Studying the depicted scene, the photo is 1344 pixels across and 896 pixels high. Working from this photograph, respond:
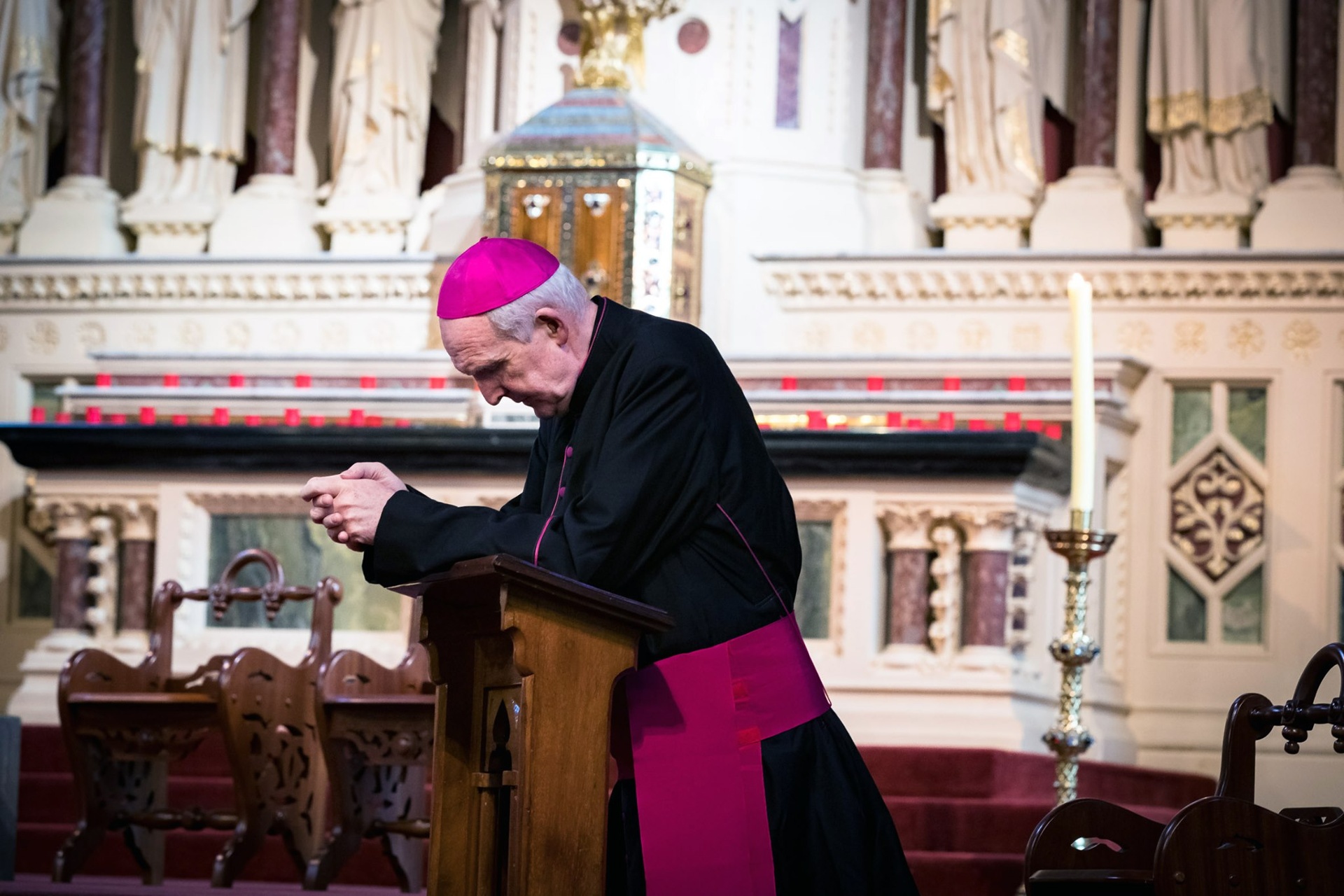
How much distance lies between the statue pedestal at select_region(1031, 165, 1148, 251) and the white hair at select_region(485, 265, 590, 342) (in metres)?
5.74

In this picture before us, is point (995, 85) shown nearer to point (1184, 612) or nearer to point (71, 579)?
point (1184, 612)

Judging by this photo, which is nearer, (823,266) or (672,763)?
(672,763)

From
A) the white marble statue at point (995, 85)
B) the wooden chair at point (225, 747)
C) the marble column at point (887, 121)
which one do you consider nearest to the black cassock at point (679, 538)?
the wooden chair at point (225, 747)

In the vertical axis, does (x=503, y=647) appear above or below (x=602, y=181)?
below

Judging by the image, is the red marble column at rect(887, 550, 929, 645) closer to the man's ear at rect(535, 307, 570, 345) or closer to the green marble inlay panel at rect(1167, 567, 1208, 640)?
the green marble inlay panel at rect(1167, 567, 1208, 640)

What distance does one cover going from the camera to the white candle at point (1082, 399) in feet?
14.5

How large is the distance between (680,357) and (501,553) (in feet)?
1.76

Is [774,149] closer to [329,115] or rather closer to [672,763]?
[329,115]

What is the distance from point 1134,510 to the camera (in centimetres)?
809

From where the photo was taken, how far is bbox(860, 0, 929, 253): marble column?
888 cm

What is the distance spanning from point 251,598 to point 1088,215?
4.44 meters

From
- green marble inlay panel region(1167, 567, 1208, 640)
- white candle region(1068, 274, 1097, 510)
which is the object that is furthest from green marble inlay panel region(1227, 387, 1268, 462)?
white candle region(1068, 274, 1097, 510)

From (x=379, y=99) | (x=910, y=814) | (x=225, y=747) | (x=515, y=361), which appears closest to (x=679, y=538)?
(x=515, y=361)

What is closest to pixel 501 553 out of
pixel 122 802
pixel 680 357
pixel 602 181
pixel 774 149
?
pixel 680 357
